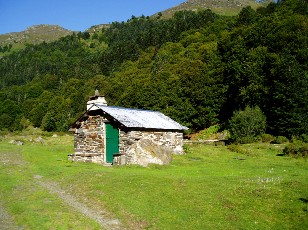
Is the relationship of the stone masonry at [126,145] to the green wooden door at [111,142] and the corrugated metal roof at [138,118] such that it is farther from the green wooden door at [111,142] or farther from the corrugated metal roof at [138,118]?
the corrugated metal roof at [138,118]

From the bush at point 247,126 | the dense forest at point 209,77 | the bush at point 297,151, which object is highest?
the dense forest at point 209,77

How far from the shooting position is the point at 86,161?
30.3 metres

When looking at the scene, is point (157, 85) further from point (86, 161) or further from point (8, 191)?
point (8, 191)

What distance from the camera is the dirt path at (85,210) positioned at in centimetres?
1309

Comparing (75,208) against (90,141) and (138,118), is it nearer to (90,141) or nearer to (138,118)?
(90,141)

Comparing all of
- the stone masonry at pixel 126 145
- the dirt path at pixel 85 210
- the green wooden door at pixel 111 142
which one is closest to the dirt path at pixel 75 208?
the dirt path at pixel 85 210

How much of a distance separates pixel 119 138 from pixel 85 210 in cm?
1526

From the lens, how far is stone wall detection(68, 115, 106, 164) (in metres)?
30.5

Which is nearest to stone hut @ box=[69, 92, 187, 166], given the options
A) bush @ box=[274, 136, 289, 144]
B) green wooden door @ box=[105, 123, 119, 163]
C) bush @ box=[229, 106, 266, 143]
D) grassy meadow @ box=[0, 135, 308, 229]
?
green wooden door @ box=[105, 123, 119, 163]

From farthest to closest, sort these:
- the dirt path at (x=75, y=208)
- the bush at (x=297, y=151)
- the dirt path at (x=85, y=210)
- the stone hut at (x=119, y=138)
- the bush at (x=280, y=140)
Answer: the bush at (x=280, y=140)
the bush at (x=297, y=151)
the stone hut at (x=119, y=138)
the dirt path at (x=85, y=210)
the dirt path at (x=75, y=208)

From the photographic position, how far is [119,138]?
29781 mm

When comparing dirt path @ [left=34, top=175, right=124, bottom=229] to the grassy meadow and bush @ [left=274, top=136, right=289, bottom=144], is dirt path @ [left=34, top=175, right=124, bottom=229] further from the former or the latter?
bush @ [left=274, top=136, right=289, bottom=144]

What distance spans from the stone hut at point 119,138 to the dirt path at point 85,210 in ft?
30.1

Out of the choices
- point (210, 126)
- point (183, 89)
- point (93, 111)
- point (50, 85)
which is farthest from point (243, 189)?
point (50, 85)
